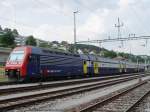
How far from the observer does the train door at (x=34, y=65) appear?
29.8 m

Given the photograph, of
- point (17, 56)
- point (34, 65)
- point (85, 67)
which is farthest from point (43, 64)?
point (85, 67)

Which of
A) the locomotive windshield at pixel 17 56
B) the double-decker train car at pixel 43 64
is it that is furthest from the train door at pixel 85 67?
the locomotive windshield at pixel 17 56

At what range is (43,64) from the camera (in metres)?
32.3

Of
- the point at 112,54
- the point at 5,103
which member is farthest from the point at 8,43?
the point at 5,103

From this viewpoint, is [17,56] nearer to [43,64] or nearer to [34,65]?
[34,65]

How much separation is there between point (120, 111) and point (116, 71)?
57053 mm

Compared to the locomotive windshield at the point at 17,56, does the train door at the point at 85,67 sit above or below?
below

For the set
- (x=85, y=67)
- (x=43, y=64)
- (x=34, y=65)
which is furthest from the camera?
(x=85, y=67)

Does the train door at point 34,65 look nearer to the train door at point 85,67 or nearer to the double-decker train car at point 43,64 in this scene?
the double-decker train car at point 43,64

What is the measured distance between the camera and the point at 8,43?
10612 cm

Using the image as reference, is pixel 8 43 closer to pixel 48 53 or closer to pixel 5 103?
pixel 48 53

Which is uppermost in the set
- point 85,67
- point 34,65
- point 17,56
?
point 17,56

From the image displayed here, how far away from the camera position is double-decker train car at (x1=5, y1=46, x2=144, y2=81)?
2938 centimetres

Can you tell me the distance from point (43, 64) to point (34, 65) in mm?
1966
